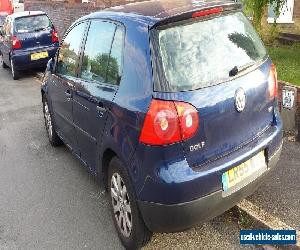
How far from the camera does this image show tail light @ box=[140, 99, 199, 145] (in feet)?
9.14

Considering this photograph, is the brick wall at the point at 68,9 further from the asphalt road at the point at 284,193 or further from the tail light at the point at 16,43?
the asphalt road at the point at 284,193

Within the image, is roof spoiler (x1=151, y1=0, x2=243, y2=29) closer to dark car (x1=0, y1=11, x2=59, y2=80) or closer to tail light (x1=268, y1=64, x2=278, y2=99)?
tail light (x1=268, y1=64, x2=278, y2=99)

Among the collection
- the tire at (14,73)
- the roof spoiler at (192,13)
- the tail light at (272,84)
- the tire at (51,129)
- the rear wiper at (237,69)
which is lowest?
the tire at (14,73)

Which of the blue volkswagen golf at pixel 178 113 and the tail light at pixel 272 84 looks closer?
the blue volkswagen golf at pixel 178 113

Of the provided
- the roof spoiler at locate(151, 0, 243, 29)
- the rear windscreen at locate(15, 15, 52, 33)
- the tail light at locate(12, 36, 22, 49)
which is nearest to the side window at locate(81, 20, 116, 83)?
the roof spoiler at locate(151, 0, 243, 29)

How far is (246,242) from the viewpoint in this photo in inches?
133

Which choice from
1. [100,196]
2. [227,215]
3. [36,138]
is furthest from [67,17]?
[227,215]

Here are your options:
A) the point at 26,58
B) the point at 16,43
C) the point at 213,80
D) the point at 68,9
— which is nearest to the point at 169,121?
the point at 213,80

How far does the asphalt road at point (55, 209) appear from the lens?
3.55 metres

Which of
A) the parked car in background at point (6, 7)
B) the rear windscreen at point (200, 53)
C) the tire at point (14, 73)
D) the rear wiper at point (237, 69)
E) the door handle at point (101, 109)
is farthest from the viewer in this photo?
the parked car in background at point (6, 7)

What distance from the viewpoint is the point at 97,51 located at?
3.78 meters

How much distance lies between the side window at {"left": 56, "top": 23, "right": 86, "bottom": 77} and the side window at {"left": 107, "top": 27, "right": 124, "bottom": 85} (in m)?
0.90

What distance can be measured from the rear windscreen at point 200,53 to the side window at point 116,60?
447 mm

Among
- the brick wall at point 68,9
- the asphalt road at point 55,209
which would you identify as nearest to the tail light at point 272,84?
the asphalt road at point 55,209
